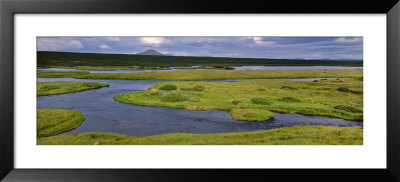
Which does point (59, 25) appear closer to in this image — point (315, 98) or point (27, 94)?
point (27, 94)

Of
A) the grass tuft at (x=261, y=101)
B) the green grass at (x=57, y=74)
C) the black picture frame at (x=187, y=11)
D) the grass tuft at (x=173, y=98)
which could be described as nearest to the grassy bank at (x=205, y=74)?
the green grass at (x=57, y=74)

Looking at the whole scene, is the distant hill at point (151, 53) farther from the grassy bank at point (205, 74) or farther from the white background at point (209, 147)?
the white background at point (209, 147)

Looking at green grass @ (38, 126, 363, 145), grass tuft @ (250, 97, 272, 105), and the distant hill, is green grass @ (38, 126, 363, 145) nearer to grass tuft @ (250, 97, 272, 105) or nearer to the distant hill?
grass tuft @ (250, 97, 272, 105)

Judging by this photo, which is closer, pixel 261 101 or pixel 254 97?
pixel 261 101

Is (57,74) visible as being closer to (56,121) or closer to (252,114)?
(56,121)

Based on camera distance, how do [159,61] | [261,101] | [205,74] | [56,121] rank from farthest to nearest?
[205,74] → [159,61] → [261,101] → [56,121]

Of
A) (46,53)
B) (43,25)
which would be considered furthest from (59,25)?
(46,53)

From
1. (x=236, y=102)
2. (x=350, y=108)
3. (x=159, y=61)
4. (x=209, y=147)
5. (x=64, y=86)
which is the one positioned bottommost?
(x=209, y=147)

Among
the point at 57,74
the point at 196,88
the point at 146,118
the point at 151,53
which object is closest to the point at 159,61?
the point at 151,53
